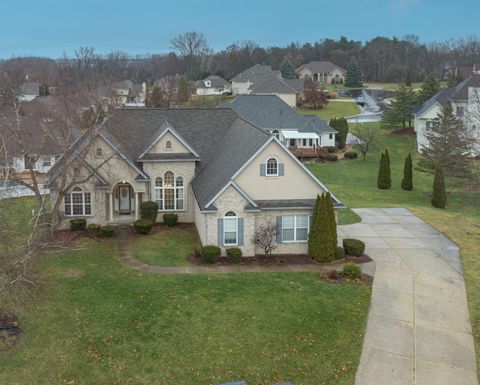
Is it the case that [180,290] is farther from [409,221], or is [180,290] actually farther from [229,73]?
[229,73]

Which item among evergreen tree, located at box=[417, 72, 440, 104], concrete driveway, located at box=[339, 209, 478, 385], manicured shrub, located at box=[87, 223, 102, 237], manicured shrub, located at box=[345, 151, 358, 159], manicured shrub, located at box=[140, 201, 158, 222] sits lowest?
concrete driveway, located at box=[339, 209, 478, 385]

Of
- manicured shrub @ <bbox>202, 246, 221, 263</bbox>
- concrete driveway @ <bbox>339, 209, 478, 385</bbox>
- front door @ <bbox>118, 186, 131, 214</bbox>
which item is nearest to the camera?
concrete driveway @ <bbox>339, 209, 478, 385</bbox>

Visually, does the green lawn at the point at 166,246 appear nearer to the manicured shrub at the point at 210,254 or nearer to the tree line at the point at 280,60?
the manicured shrub at the point at 210,254

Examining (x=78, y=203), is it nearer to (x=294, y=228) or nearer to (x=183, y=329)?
(x=294, y=228)

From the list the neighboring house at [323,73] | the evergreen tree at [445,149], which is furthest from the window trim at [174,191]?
the neighboring house at [323,73]

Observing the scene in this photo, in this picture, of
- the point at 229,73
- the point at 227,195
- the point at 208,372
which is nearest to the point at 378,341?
the point at 208,372

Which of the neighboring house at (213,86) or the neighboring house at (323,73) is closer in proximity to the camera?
the neighboring house at (213,86)

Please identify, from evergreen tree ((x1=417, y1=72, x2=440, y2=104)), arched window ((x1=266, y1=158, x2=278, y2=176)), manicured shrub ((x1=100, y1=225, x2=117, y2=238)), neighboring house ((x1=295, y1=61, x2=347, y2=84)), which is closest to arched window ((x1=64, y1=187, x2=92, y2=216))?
manicured shrub ((x1=100, y1=225, x2=117, y2=238))

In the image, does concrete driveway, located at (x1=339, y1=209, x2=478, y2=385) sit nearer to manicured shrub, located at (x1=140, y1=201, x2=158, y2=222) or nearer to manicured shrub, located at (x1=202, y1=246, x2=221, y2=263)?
manicured shrub, located at (x1=202, y1=246, x2=221, y2=263)
